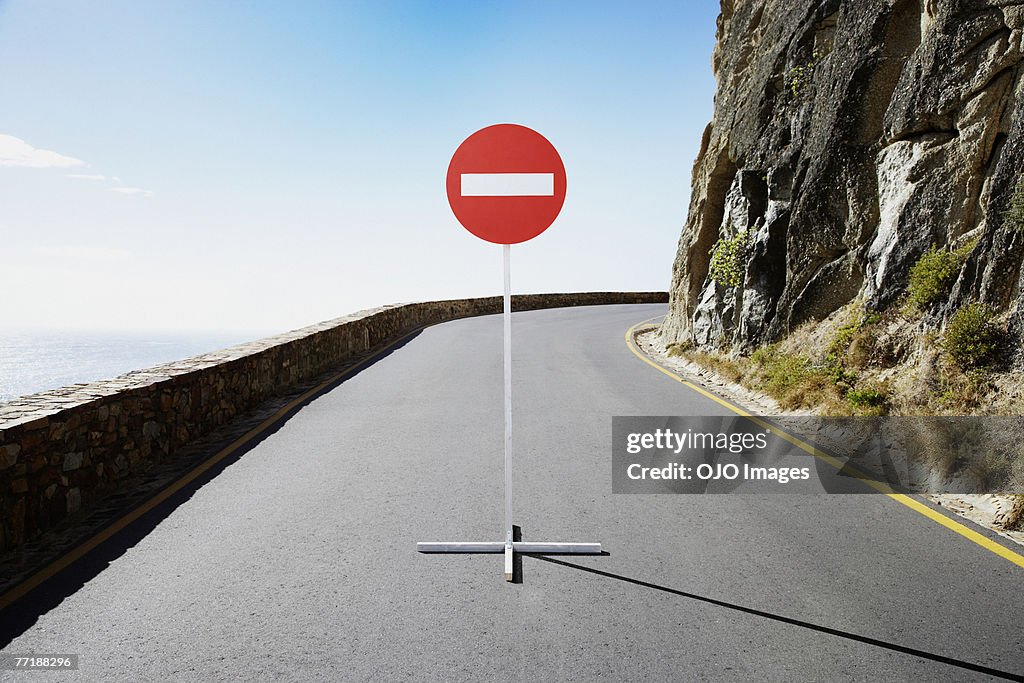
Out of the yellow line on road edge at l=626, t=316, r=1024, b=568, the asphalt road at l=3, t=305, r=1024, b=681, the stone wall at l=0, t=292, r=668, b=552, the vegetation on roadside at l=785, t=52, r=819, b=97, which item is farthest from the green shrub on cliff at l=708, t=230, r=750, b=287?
the asphalt road at l=3, t=305, r=1024, b=681

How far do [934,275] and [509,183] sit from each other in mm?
7260

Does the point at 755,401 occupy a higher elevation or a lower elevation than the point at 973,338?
lower

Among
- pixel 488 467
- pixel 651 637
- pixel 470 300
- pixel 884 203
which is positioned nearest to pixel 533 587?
pixel 651 637

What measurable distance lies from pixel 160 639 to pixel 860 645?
3663mm

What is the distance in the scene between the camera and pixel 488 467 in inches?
296

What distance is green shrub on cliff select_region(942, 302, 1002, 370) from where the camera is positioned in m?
8.20

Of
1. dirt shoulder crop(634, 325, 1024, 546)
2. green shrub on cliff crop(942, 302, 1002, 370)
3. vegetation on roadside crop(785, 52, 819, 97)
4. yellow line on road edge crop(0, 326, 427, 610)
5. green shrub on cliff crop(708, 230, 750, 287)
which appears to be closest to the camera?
yellow line on road edge crop(0, 326, 427, 610)

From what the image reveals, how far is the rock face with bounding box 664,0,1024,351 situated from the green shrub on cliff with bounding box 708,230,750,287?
128 millimetres

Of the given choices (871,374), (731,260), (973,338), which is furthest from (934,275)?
(731,260)

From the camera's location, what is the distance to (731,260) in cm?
1619

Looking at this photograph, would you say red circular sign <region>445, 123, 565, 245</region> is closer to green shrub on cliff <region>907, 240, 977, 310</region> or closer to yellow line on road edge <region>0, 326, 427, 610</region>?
yellow line on road edge <region>0, 326, 427, 610</region>

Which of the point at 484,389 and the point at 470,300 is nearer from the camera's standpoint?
the point at 484,389

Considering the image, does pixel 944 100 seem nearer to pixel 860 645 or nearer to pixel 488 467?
pixel 488 467

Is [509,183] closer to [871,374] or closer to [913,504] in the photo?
[913,504]
